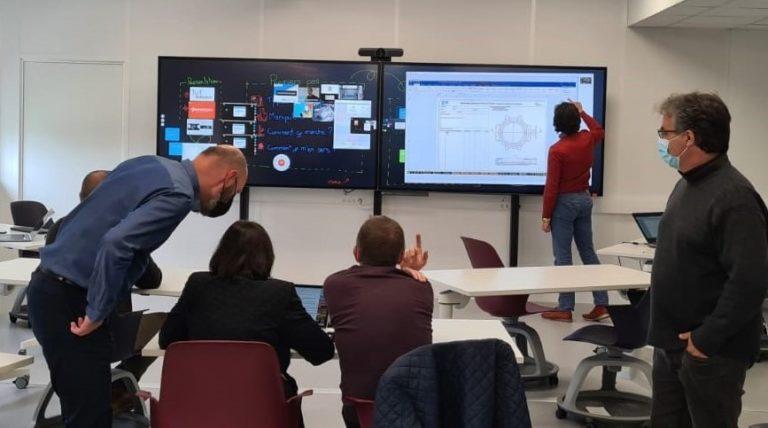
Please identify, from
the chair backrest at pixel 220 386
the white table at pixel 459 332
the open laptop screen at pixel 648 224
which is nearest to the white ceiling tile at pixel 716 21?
the open laptop screen at pixel 648 224

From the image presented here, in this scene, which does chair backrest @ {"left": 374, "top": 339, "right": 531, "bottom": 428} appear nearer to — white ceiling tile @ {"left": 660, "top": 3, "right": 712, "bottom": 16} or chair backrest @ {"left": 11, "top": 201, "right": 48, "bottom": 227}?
white ceiling tile @ {"left": 660, "top": 3, "right": 712, "bottom": 16}

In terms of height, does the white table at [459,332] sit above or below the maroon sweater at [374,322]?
below

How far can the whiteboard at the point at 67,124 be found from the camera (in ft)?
23.0

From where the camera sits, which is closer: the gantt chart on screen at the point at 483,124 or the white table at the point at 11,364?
the white table at the point at 11,364

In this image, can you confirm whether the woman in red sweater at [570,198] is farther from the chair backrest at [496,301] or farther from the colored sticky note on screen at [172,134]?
the colored sticky note on screen at [172,134]

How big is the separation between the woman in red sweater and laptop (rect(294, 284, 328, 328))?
3.47 m

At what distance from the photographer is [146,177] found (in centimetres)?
231

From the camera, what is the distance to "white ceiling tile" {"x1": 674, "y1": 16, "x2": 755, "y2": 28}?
640 cm

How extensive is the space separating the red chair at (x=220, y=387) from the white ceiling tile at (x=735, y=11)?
5.20 meters

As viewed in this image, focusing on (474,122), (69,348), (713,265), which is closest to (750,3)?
(474,122)

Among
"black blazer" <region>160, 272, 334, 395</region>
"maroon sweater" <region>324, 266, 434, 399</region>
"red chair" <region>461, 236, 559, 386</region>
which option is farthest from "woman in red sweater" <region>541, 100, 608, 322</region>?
"black blazer" <region>160, 272, 334, 395</region>

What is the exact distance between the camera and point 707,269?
2234mm

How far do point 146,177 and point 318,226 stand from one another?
4.69 meters

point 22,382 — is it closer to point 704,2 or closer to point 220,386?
point 220,386
